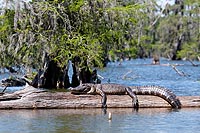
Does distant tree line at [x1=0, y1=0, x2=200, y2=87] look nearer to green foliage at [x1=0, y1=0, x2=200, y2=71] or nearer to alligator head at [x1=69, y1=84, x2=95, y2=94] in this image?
green foliage at [x1=0, y1=0, x2=200, y2=71]

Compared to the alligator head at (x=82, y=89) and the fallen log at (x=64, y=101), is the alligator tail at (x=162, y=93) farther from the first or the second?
the alligator head at (x=82, y=89)

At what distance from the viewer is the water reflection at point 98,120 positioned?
58.5ft

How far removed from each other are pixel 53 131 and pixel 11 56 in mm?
13149

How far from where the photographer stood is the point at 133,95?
2273 cm

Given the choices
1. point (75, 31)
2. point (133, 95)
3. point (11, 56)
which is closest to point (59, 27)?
point (75, 31)

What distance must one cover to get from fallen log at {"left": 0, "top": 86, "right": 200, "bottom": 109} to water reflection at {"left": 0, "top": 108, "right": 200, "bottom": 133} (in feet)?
1.32

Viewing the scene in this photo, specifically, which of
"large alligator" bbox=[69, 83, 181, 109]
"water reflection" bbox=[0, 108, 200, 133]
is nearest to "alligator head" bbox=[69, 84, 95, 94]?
"large alligator" bbox=[69, 83, 181, 109]

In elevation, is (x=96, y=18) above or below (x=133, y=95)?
above

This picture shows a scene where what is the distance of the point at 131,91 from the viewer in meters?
23.0

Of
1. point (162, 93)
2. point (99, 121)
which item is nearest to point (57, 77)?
point (162, 93)

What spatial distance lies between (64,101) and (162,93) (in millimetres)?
3735

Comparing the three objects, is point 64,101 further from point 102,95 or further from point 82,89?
point 102,95

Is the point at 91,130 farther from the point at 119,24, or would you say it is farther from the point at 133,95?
the point at 119,24

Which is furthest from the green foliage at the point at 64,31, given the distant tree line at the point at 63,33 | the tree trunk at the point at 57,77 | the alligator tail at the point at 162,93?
the alligator tail at the point at 162,93
